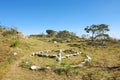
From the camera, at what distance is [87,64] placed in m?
13.5

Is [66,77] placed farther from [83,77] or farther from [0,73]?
[0,73]

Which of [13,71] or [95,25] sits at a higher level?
[95,25]

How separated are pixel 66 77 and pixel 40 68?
2.34 metres

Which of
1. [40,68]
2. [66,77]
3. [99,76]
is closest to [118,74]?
[99,76]

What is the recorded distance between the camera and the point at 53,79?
998 cm

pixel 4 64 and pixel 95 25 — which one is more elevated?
pixel 95 25

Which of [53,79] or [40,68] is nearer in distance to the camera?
[53,79]

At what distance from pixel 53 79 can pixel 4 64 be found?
4676 mm

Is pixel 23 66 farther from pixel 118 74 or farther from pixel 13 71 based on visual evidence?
pixel 118 74

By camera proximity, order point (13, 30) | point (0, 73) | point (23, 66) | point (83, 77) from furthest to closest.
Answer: point (13, 30)
point (23, 66)
point (0, 73)
point (83, 77)

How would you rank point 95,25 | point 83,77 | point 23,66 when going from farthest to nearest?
point 95,25, point 23,66, point 83,77

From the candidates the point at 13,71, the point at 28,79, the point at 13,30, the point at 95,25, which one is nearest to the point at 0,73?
the point at 13,71

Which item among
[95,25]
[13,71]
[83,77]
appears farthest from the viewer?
[95,25]

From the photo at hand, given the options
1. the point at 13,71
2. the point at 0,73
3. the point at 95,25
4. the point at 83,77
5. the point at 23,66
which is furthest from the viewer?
the point at 95,25
